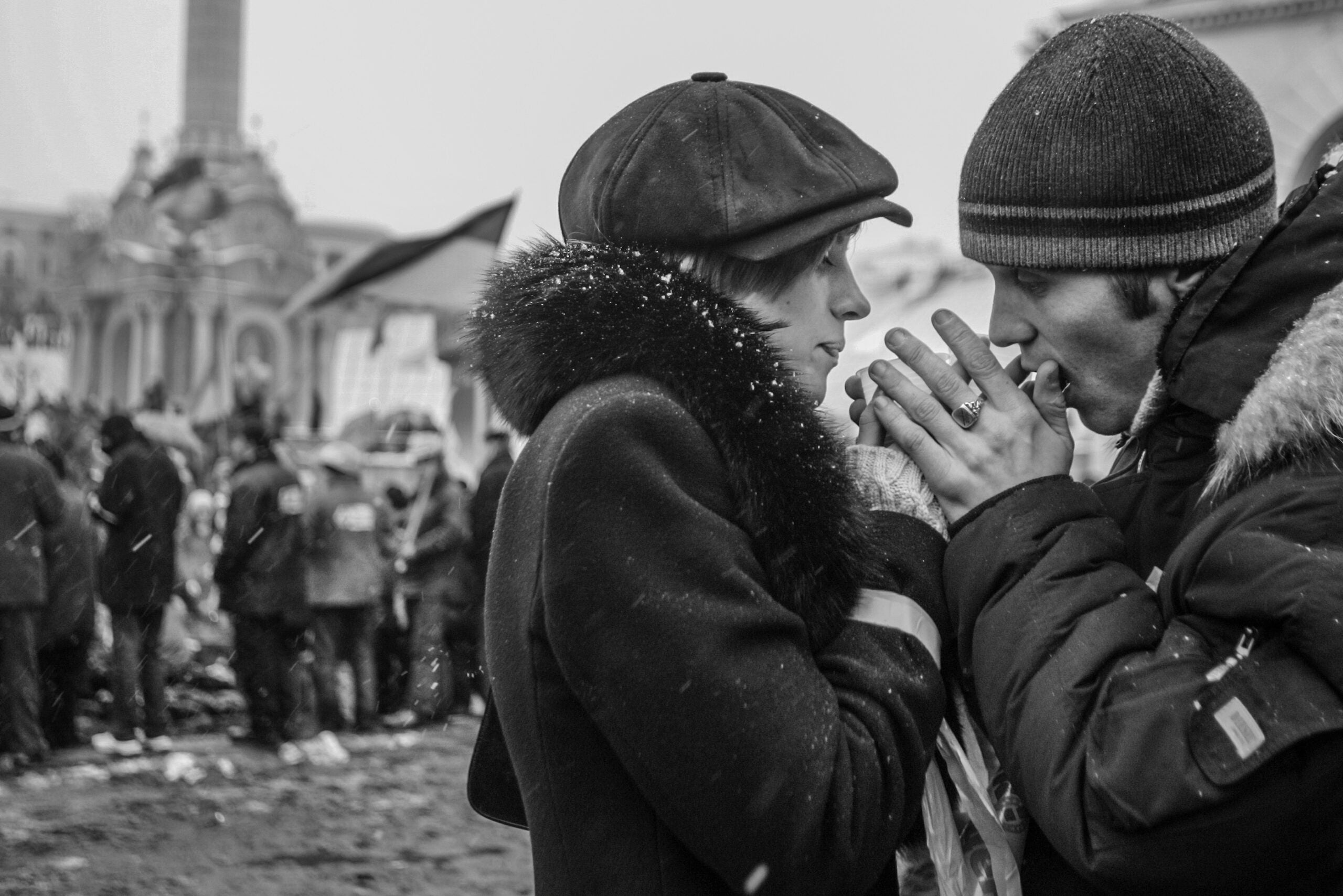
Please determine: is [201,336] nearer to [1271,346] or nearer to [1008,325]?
[1008,325]

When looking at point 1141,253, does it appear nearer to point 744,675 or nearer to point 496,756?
point 744,675

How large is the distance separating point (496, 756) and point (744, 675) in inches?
23.2

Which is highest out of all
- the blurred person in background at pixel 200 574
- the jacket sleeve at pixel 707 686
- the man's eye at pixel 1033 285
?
the man's eye at pixel 1033 285

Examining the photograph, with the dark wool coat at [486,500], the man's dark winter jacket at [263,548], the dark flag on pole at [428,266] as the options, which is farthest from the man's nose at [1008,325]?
the dark flag on pole at [428,266]

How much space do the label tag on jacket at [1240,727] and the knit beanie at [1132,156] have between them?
60 cm

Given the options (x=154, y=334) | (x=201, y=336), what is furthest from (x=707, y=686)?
(x=154, y=334)

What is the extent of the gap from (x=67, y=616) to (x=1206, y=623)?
8257 millimetres

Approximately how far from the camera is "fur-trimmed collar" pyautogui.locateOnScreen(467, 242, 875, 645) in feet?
5.46

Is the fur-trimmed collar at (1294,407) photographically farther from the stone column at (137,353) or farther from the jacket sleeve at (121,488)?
the stone column at (137,353)

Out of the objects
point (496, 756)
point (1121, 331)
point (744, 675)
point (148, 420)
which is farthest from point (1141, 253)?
point (148, 420)

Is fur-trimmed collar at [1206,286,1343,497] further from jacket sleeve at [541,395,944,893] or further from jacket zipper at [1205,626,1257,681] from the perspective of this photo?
jacket sleeve at [541,395,944,893]

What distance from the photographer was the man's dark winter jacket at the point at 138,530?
27.3ft

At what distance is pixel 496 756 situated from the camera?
1974mm

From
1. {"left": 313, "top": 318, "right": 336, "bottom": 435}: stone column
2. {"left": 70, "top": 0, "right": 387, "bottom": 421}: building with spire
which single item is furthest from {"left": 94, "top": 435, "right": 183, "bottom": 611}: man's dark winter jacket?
{"left": 313, "top": 318, "right": 336, "bottom": 435}: stone column
